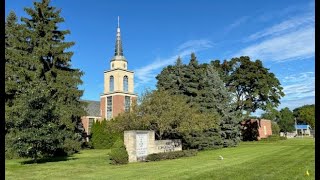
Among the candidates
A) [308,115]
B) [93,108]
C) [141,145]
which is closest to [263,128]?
[93,108]

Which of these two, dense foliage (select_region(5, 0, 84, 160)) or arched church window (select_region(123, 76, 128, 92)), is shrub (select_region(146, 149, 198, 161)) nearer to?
dense foliage (select_region(5, 0, 84, 160))

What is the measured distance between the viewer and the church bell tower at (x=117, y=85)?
6047 centimetres

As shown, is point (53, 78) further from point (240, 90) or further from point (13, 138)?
point (240, 90)

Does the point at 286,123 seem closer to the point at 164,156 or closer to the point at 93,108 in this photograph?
the point at 93,108

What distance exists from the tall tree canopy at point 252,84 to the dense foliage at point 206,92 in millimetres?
13405

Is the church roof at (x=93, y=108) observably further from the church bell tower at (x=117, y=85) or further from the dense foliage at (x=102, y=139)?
the dense foliage at (x=102, y=139)

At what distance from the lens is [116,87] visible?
61.2 m

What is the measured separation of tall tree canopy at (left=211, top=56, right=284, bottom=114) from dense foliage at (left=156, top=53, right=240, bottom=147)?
13.4 metres

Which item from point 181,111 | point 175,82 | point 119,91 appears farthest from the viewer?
point 119,91

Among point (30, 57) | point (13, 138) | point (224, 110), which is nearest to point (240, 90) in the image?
point (224, 110)

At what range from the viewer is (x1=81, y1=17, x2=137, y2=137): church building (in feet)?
198

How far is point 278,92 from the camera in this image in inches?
2133
